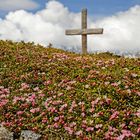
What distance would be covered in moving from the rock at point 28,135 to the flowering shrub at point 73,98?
28cm

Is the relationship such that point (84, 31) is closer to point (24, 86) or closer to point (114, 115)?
point (24, 86)

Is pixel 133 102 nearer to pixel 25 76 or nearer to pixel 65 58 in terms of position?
pixel 25 76

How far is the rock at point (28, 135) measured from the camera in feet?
48.1

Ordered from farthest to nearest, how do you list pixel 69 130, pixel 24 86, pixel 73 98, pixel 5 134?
1. pixel 24 86
2. pixel 73 98
3. pixel 5 134
4. pixel 69 130

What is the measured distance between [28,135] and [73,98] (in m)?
2.69

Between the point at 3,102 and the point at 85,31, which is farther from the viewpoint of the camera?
the point at 85,31

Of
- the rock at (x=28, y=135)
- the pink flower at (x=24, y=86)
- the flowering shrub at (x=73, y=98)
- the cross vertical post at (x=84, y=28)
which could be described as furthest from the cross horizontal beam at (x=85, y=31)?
the rock at (x=28, y=135)

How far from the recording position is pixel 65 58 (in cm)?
2442

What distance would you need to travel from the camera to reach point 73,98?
16.9 metres

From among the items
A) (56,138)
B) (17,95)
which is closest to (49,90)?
(17,95)

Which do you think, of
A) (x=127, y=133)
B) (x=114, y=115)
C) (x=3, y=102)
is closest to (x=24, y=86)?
(x=3, y=102)

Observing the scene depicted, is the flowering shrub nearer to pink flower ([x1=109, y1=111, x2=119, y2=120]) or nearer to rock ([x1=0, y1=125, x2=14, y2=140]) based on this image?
pink flower ([x1=109, y1=111, x2=119, y2=120])

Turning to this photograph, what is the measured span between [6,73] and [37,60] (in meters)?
2.68

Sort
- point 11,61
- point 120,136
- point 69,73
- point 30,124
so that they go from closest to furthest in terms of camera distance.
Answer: point 120,136 → point 30,124 → point 69,73 → point 11,61
